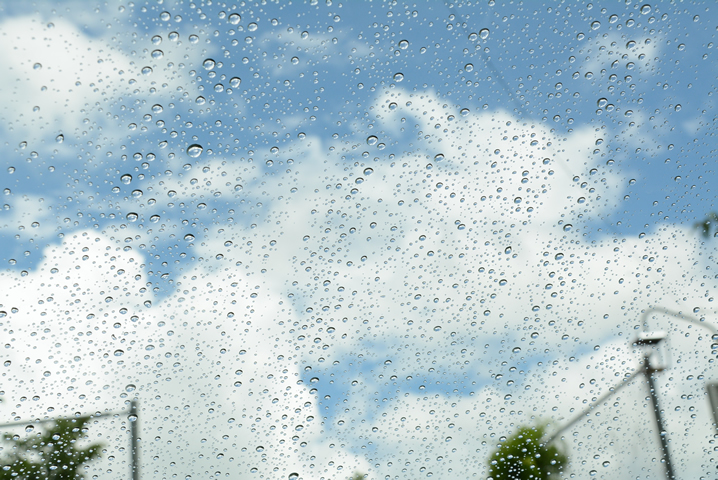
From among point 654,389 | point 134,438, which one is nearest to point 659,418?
point 654,389

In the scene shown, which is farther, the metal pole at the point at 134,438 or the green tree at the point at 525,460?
the green tree at the point at 525,460

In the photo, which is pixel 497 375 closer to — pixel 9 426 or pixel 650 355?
pixel 650 355

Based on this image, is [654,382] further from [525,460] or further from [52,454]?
[52,454]

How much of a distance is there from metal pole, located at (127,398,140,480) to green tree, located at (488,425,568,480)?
1251mm

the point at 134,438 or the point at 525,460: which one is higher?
the point at 134,438

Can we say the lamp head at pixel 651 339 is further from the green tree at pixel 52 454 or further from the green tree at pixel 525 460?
the green tree at pixel 52 454

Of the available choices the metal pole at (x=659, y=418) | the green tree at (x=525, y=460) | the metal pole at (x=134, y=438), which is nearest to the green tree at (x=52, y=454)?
the metal pole at (x=134, y=438)

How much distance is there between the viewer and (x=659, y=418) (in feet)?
7.12

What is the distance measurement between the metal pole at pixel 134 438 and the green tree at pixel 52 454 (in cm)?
13

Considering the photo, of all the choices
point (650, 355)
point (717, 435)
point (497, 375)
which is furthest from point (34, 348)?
point (717, 435)

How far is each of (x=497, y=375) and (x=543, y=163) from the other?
2.90 feet

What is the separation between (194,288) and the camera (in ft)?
6.44

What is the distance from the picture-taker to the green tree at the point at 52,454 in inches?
71.1

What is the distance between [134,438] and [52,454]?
0.28 m
